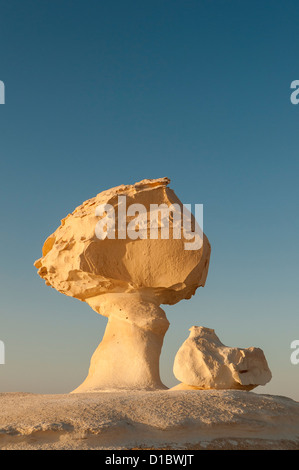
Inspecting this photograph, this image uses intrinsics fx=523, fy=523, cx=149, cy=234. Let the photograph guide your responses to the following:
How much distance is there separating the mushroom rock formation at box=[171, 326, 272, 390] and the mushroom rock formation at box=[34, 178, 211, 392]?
1253mm

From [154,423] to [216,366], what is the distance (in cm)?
355

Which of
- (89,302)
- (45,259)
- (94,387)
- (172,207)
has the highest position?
(172,207)

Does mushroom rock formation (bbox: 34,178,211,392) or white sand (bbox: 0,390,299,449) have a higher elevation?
mushroom rock formation (bbox: 34,178,211,392)

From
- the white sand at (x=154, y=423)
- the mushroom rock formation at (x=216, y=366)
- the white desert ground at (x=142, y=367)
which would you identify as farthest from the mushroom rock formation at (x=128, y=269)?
the white sand at (x=154, y=423)

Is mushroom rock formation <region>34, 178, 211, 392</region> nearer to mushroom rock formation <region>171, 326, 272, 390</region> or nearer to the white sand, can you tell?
mushroom rock formation <region>171, 326, 272, 390</region>

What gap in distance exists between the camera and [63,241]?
1266 cm

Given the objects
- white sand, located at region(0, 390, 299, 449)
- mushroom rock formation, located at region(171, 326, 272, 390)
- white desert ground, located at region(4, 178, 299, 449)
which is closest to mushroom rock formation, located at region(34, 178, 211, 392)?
white desert ground, located at region(4, 178, 299, 449)

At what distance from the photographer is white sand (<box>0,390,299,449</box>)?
6.48 m

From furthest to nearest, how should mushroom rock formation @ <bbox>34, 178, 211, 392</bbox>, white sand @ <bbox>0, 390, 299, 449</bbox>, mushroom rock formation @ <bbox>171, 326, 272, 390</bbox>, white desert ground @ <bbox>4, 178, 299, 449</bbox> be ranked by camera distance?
mushroom rock formation @ <bbox>34, 178, 211, 392</bbox> → mushroom rock formation @ <bbox>171, 326, 272, 390</bbox> → white desert ground @ <bbox>4, 178, 299, 449</bbox> → white sand @ <bbox>0, 390, 299, 449</bbox>
